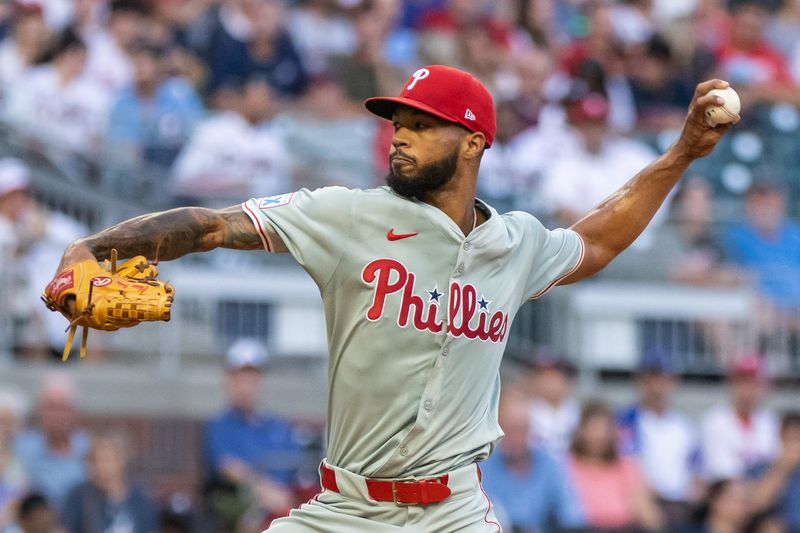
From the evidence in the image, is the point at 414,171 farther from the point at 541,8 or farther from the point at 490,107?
the point at 541,8

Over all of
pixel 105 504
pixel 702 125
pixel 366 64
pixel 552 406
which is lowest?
pixel 105 504

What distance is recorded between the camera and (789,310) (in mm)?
10391

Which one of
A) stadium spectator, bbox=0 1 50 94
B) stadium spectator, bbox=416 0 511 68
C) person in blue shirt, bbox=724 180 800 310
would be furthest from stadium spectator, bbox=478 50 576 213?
stadium spectator, bbox=0 1 50 94

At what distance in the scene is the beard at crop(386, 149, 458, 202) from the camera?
4.70 m

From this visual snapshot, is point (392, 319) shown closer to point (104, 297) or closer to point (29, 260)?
point (104, 297)

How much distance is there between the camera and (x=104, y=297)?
4.15m

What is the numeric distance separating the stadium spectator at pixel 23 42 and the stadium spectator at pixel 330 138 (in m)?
1.89

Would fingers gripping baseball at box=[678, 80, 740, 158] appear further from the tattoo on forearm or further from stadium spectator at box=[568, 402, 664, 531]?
stadium spectator at box=[568, 402, 664, 531]

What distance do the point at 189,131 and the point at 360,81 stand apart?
1783mm

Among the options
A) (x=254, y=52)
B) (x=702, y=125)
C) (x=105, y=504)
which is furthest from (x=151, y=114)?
(x=702, y=125)

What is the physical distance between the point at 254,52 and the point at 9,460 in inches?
183


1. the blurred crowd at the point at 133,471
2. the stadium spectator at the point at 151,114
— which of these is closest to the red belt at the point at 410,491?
the blurred crowd at the point at 133,471

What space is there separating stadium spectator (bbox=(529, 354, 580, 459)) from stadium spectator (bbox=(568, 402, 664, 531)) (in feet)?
0.99

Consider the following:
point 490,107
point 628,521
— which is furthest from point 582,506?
point 490,107
